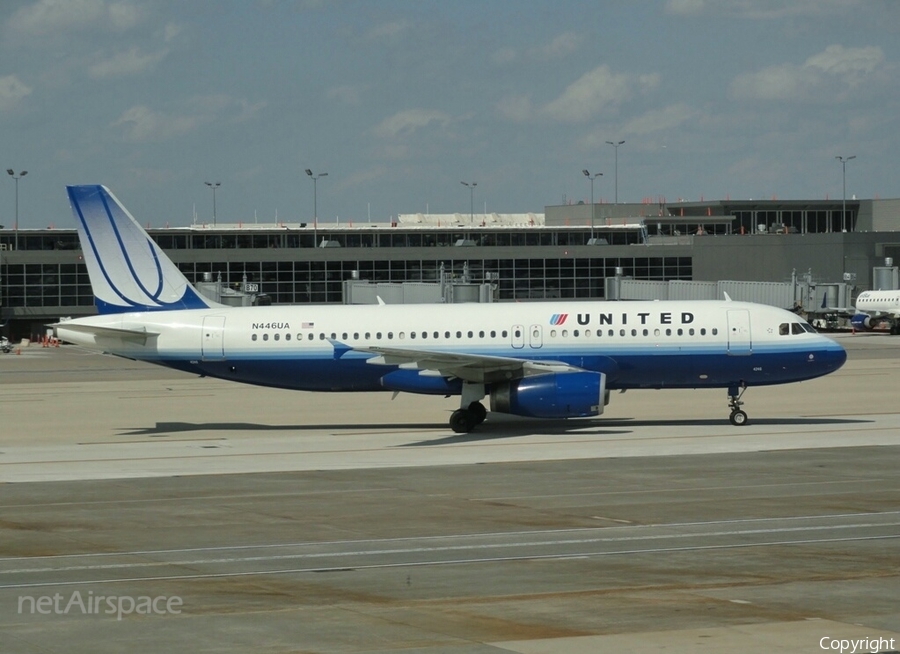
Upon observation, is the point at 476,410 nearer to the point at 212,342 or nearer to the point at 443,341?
the point at 443,341

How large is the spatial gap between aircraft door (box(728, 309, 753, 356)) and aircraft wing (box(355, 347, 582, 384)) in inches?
202

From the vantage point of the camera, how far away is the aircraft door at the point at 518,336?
43.2m

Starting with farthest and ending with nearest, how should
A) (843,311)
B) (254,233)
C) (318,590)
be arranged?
(254,233)
(843,311)
(318,590)

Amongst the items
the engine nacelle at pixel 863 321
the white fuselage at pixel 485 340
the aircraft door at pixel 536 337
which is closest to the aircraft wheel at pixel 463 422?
the white fuselage at pixel 485 340

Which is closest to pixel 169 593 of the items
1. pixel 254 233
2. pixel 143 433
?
pixel 143 433

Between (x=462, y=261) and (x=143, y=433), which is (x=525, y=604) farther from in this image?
(x=462, y=261)

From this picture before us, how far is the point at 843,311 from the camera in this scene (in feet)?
369

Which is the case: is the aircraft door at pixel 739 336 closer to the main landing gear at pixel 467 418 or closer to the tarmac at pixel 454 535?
the tarmac at pixel 454 535

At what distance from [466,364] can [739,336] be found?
9285 mm

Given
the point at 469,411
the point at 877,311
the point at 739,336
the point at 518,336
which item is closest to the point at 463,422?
the point at 469,411

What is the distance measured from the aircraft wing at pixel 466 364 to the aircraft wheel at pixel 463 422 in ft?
3.64

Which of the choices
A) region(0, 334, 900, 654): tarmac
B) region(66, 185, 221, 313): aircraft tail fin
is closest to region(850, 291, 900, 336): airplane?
region(0, 334, 900, 654): tarmac

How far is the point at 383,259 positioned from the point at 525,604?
398 feet

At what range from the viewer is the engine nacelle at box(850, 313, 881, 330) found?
10869 cm
